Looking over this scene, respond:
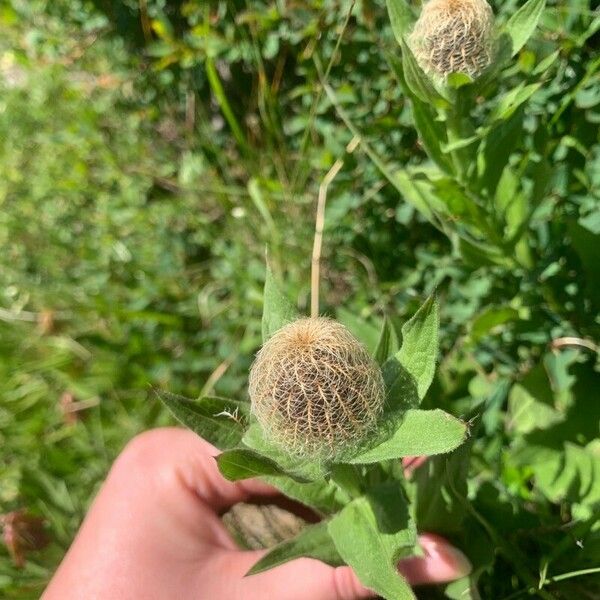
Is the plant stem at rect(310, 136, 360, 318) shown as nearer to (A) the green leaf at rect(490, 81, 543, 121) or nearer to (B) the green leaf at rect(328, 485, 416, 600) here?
(A) the green leaf at rect(490, 81, 543, 121)

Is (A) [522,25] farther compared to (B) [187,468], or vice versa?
(B) [187,468]

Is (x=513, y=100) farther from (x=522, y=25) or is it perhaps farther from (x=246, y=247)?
(x=246, y=247)

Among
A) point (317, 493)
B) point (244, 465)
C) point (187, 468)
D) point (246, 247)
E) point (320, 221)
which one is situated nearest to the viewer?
point (244, 465)

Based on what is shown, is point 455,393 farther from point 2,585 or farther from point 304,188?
point 2,585

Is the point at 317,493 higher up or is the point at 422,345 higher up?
the point at 422,345

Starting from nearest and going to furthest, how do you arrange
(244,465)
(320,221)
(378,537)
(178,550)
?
(244,465) → (378,537) → (178,550) → (320,221)

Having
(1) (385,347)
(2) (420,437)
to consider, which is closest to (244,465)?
(2) (420,437)

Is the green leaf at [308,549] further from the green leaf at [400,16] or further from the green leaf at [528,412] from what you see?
the green leaf at [400,16]

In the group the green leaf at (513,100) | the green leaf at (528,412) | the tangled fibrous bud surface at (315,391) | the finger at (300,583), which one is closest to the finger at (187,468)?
the finger at (300,583)

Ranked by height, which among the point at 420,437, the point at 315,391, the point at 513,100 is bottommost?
the point at 420,437
